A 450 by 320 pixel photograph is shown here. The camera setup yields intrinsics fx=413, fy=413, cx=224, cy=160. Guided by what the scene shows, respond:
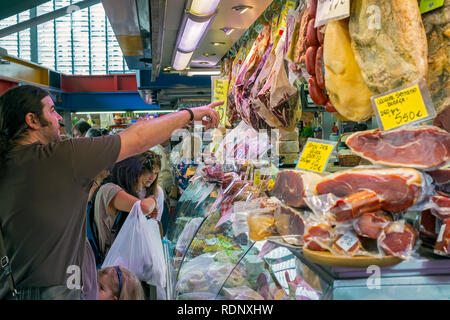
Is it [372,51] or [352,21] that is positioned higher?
[352,21]

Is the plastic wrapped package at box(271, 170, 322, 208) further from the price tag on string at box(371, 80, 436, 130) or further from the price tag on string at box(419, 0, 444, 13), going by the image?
the price tag on string at box(419, 0, 444, 13)

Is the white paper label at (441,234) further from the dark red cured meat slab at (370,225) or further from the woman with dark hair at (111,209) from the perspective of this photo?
the woman with dark hair at (111,209)

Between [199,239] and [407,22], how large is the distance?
160 centimetres

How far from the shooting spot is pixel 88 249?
6.48ft

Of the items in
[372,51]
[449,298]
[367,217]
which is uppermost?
[372,51]

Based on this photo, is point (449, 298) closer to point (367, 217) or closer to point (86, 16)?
point (367, 217)

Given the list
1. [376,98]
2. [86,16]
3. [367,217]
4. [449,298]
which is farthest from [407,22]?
[86,16]

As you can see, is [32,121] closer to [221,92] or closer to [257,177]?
[257,177]

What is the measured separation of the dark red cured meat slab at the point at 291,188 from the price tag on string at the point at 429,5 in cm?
63

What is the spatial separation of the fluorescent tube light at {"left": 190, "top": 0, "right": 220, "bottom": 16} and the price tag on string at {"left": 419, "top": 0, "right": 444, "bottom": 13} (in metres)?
1.41

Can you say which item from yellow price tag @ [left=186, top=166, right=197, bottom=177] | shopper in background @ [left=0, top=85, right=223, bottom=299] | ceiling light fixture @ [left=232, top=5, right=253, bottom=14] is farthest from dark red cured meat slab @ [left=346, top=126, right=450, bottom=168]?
yellow price tag @ [left=186, top=166, right=197, bottom=177]

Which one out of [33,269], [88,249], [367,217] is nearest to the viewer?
[367,217]

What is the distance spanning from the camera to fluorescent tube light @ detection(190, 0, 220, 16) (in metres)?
2.48

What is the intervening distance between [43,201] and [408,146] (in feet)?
4.23
